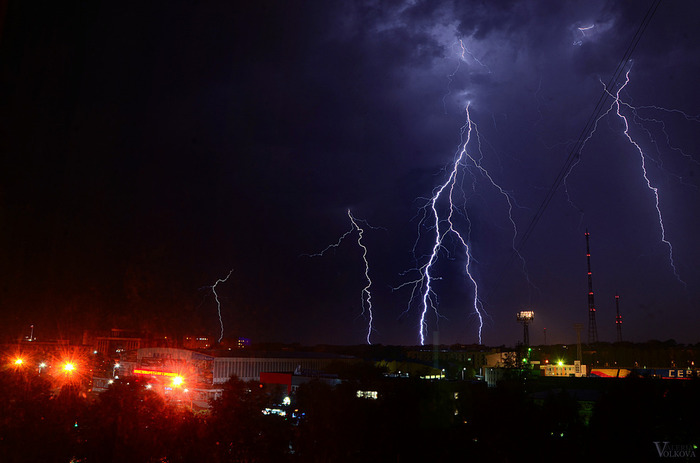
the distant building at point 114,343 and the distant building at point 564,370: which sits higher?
the distant building at point 114,343

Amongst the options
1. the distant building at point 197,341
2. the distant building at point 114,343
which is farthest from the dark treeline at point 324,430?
the distant building at point 197,341

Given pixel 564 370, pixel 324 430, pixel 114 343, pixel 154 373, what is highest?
pixel 114 343

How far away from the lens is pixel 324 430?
10898 millimetres

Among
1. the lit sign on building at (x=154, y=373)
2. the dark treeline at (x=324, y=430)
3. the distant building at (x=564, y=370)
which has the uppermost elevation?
the dark treeline at (x=324, y=430)

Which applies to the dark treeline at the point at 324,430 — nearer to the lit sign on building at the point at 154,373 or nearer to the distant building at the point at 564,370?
the lit sign on building at the point at 154,373

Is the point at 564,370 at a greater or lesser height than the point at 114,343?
lesser

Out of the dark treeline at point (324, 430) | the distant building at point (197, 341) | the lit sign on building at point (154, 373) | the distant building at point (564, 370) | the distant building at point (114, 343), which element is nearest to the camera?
the dark treeline at point (324, 430)

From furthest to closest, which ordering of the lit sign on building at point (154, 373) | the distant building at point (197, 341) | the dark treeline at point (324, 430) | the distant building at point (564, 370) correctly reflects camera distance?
the distant building at point (197, 341), the distant building at point (564, 370), the lit sign on building at point (154, 373), the dark treeline at point (324, 430)

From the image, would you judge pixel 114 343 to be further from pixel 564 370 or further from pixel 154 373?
pixel 564 370

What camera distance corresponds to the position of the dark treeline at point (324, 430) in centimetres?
952

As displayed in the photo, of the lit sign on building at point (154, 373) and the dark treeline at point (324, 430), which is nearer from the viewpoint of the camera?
the dark treeline at point (324, 430)

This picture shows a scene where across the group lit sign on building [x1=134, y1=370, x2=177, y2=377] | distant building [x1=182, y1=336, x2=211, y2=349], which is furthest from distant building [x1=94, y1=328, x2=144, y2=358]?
lit sign on building [x1=134, y1=370, x2=177, y2=377]

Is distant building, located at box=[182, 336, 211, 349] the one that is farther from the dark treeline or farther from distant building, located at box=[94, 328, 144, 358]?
the dark treeline

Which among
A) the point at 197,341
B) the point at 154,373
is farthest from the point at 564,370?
the point at 197,341
